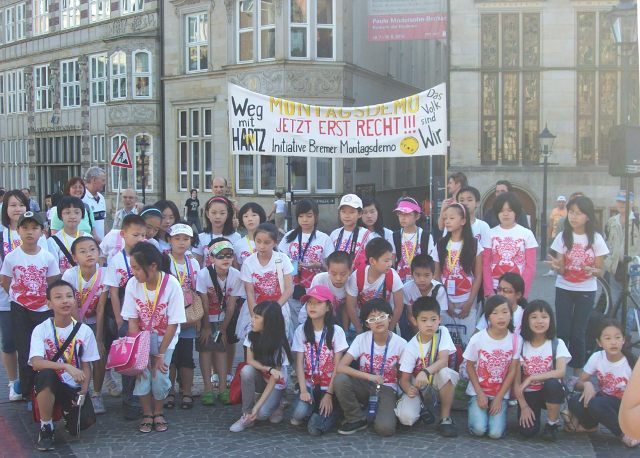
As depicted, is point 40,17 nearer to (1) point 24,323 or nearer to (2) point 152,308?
(1) point 24,323

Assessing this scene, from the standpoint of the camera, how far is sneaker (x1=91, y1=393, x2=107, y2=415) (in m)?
6.51

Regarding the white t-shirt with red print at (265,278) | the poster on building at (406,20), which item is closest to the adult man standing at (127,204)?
the white t-shirt with red print at (265,278)

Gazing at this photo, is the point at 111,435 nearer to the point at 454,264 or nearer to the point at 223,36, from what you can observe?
the point at 454,264

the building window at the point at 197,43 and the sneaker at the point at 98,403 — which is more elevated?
the building window at the point at 197,43

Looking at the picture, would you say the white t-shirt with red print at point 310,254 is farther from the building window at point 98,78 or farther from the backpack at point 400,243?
the building window at point 98,78

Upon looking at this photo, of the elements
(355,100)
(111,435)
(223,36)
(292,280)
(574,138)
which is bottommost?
(111,435)

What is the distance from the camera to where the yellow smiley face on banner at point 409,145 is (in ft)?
30.3

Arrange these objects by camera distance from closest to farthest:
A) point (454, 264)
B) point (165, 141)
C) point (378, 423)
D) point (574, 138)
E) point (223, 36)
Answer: point (378, 423) → point (454, 264) → point (574, 138) → point (223, 36) → point (165, 141)

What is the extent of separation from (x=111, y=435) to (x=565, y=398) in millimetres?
3626

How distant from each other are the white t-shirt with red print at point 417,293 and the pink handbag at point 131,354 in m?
2.35

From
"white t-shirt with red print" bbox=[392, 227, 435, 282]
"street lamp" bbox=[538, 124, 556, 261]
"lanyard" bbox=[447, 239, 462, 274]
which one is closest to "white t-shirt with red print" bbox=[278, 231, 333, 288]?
"white t-shirt with red print" bbox=[392, 227, 435, 282]

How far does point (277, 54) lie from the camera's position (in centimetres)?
2433

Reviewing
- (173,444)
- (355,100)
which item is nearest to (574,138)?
(355,100)

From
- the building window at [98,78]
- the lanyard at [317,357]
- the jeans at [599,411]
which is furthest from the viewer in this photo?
the building window at [98,78]
